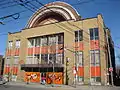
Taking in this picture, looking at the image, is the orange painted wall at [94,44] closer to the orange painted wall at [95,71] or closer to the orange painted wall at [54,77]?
the orange painted wall at [95,71]

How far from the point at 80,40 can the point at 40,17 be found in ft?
42.2

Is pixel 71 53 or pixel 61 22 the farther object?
pixel 61 22

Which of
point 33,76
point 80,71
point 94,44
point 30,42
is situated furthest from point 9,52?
point 94,44

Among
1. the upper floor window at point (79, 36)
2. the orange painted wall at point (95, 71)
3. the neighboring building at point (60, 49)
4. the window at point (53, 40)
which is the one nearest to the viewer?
the orange painted wall at point (95, 71)

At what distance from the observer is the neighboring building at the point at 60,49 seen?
106ft

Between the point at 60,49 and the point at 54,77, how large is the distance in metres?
5.86

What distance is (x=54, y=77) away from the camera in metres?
36.4

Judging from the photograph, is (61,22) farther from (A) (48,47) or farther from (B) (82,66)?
(B) (82,66)

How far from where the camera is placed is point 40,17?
42.6 m

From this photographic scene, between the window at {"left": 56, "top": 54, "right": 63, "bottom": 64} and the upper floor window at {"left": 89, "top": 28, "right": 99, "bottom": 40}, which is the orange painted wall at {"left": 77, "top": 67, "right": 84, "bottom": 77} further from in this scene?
the upper floor window at {"left": 89, "top": 28, "right": 99, "bottom": 40}

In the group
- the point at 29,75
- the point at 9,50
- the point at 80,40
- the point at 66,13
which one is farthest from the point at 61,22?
the point at 9,50

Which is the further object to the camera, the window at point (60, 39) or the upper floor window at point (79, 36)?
the window at point (60, 39)

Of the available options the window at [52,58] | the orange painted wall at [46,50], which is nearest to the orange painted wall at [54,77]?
the window at [52,58]

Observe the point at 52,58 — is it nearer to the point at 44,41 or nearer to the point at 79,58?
the point at 44,41
